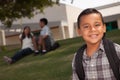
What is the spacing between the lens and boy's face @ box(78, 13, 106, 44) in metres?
2.90

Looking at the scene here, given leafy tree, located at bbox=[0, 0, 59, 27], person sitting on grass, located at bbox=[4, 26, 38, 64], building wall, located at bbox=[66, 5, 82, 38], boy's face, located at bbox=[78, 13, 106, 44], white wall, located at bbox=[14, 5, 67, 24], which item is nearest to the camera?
boy's face, located at bbox=[78, 13, 106, 44]

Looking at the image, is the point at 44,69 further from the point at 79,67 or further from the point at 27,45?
the point at 79,67

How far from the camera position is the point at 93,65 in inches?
113

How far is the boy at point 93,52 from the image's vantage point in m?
2.84

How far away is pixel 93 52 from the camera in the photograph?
115 inches

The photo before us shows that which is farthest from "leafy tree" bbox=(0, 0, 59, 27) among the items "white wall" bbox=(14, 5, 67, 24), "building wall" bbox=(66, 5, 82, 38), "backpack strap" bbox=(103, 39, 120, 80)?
"building wall" bbox=(66, 5, 82, 38)

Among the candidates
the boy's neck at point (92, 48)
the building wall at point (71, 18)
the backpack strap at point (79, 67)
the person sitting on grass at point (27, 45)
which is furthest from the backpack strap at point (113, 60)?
the building wall at point (71, 18)

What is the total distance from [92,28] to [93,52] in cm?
20

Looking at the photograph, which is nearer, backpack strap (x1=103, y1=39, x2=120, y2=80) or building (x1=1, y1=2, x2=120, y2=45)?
backpack strap (x1=103, y1=39, x2=120, y2=80)

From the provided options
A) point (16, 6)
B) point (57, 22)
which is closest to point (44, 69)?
point (16, 6)

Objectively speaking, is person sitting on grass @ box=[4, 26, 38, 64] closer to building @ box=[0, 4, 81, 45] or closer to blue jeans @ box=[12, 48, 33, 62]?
blue jeans @ box=[12, 48, 33, 62]

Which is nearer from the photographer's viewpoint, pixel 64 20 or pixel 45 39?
pixel 45 39

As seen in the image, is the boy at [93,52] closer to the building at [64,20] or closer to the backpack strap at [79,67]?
the backpack strap at [79,67]

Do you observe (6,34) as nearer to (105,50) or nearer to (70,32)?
(70,32)
